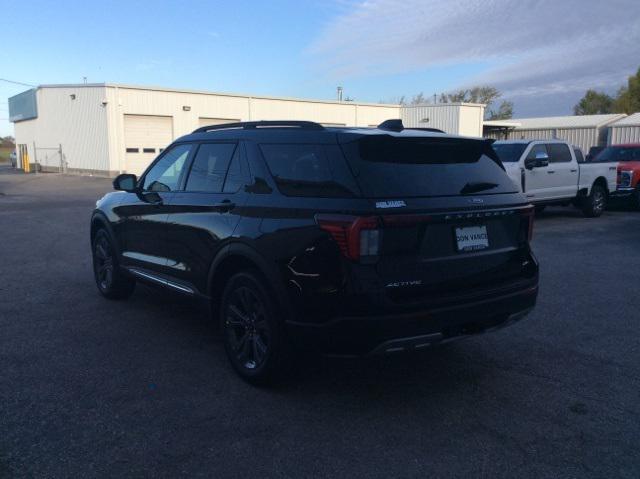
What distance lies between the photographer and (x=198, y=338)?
5461 millimetres

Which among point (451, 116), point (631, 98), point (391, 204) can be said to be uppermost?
point (631, 98)

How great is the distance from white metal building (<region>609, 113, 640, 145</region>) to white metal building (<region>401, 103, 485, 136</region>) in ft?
28.4

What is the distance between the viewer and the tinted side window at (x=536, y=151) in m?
13.2

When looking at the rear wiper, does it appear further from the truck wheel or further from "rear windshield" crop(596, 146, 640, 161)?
"rear windshield" crop(596, 146, 640, 161)

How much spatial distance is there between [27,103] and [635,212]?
39.7 metres

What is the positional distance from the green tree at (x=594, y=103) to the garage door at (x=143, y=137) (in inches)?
2422

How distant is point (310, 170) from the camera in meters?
3.99

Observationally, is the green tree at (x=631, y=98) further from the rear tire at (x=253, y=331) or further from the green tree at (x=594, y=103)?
the rear tire at (x=253, y=331)

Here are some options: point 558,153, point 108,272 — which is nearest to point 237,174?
point 108,272

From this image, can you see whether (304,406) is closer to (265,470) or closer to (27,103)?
(265,470)

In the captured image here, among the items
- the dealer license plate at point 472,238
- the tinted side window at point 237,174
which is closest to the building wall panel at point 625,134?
the dealer license plate at point 472,238

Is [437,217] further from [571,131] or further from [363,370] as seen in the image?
[571,131]

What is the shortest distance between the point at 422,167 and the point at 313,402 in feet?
5.82

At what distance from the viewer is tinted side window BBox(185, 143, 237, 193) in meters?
4.82
